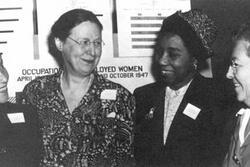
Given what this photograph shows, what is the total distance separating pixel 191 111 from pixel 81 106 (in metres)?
0.41

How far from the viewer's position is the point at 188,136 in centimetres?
144

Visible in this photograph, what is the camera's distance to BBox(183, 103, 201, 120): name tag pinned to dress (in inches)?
57.2

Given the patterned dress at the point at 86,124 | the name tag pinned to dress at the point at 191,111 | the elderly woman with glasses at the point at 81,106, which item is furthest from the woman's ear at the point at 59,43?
the name tag pinned to dress at the point at 191,111

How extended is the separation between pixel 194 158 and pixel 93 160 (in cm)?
37

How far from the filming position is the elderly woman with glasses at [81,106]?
1488 millimetres

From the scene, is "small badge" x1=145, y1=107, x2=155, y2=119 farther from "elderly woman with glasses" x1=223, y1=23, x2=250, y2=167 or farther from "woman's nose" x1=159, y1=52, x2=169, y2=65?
"elderly woman with glasses" x1=223, y1=23, x2=250, y2=167

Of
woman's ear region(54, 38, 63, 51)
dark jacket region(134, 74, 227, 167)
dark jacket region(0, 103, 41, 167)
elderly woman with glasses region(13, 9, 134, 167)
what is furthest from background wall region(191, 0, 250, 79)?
dark jacket region(0, 103, 41, 167)

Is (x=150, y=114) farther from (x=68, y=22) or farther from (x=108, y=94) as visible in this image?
(x=68, y=22)

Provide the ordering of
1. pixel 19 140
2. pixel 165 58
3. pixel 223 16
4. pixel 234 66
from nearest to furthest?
pixel 234 66 → pixel 19 140 → pixel 165 58 → pixel 223 16

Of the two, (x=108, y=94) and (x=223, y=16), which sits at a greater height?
(x=223, y=16)

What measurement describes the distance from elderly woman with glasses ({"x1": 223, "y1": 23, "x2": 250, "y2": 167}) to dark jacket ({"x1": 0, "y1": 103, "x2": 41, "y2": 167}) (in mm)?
658

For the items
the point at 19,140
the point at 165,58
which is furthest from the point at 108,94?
the point at 19,140

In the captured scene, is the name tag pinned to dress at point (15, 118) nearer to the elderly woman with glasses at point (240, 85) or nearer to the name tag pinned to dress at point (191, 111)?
the name tag pinned to dress at point (191, 111)

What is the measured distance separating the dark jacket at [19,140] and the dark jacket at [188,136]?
0.39 m
